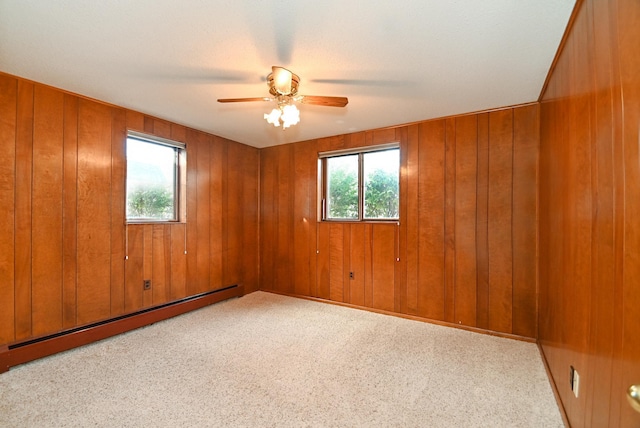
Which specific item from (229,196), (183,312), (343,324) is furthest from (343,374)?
(229,196)

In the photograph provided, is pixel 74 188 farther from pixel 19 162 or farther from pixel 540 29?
pixel 540 29

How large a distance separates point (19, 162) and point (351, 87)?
275 centimetres

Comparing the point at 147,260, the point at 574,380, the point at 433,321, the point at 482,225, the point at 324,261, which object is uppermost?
the point at 482,225

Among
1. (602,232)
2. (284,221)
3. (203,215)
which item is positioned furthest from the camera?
(284,221)

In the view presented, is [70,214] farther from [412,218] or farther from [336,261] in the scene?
[412,218]

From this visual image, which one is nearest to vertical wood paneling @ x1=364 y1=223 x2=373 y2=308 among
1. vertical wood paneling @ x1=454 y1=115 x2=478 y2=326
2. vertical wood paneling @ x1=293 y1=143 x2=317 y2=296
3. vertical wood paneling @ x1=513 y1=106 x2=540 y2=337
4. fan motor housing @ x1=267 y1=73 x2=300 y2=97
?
vertical wood paneling @ x1=293 y1=143 x2=317 y2=296

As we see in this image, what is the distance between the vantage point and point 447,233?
9.84 feet

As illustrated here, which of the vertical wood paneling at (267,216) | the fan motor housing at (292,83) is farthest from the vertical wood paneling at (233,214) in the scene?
the fan motor housing at (292,83)

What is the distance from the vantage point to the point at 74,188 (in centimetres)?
249

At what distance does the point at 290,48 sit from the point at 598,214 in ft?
6.04

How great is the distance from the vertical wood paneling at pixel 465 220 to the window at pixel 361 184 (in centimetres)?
68

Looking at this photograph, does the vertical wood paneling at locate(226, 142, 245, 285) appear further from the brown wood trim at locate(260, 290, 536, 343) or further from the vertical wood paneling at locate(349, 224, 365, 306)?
the vertical wood paneling at locate(349, 224, 365, 306)

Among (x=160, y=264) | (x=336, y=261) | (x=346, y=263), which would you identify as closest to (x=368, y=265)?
(x=346, y=263)

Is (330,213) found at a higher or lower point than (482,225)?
higher
